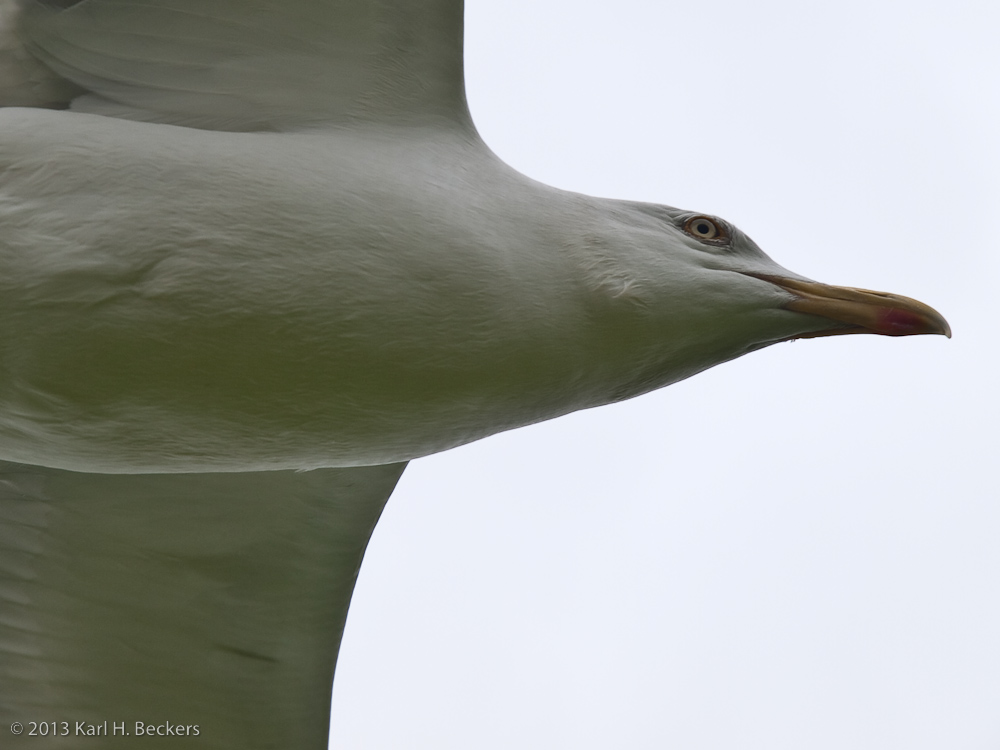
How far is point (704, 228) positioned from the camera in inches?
199

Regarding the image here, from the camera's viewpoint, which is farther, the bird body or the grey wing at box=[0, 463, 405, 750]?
the grey wing at box=[0, 463, 405, 750]

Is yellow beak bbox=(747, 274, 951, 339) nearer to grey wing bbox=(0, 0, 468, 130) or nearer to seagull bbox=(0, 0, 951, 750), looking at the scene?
seagull bbox=(0, 0, 951, 750)

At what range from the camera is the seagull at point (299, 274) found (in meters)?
4.27

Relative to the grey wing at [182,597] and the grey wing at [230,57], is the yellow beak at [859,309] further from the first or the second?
the grey wing at [182,597]

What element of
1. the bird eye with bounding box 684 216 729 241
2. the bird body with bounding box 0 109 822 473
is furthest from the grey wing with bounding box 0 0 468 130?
the bird eye with bounding box 684 216 729 241

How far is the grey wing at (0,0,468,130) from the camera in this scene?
4.77m

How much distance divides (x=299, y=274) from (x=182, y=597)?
2174 mm

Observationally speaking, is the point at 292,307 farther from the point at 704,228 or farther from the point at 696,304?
the point at 704,228

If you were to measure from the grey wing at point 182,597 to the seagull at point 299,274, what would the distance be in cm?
3

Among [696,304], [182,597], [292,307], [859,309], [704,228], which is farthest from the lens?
[182,597]

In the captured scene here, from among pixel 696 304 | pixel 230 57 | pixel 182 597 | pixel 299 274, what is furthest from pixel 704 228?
pixel 182 597

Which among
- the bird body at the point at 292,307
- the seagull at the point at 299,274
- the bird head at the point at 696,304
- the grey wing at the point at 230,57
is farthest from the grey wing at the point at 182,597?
the grey wing at the point at 230,57

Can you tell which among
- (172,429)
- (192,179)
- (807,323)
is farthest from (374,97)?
(807,323)

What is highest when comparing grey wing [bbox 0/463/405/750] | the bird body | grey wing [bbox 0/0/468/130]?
grey wing [bbox 0/0/468/130]
